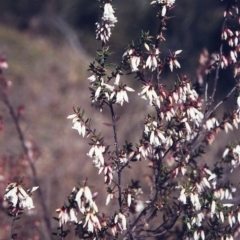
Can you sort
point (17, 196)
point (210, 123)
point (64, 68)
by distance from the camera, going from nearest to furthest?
1. point (17, 196)
2. point (210, 123)
3. point (64, 68)

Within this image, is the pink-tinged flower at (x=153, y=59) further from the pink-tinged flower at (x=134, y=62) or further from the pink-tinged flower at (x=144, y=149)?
the pink-tinged flower at (x=144, y=149)

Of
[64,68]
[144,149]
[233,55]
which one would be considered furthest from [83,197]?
[64,68]

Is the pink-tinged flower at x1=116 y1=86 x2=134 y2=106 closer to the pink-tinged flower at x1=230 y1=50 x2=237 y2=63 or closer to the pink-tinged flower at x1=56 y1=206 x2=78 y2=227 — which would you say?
the pink-tinged flower at x1=56 y1=206 x2=78 y2=227

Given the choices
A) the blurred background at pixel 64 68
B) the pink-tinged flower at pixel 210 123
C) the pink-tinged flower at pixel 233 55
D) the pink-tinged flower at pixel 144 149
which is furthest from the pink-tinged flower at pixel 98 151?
the blurred background at pixel 64 68

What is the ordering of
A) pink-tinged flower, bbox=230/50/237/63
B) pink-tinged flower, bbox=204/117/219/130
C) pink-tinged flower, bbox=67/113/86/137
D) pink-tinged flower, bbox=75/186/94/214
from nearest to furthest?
pink-tinged flower, bbox=75/186/94/214, pink-tinged flower, bbox=67/113/86/137, pink-tinged flower, bbox=230/50/237/63, pink-tinged flower, bbox=204/117/219/130

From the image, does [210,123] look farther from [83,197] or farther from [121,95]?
[83,197]

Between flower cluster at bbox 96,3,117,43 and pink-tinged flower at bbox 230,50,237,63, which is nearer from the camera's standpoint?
flower cluster at bbox 96,3,117,43

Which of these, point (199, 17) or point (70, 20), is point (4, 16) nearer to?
point (70, 20)

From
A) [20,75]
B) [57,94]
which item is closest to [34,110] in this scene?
[57,94]

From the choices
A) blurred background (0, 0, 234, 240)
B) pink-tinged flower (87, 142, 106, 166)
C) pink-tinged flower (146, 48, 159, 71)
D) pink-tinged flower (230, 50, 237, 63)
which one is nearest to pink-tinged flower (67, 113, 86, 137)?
pink-tinged flower (87, 142, 106, 166)
